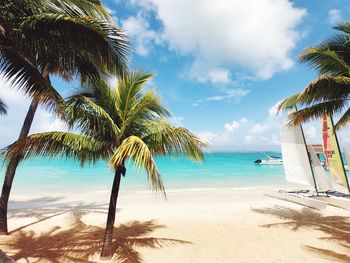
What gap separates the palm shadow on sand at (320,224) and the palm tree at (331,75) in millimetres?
3394

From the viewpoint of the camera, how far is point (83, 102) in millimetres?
5363

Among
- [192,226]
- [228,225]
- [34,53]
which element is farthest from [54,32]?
[228,225]

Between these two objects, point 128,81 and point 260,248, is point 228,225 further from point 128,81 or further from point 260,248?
point 128,81

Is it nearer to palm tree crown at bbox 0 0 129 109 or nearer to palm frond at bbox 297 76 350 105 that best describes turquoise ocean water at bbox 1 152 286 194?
palm tree crown at bbox 0 0 129 109

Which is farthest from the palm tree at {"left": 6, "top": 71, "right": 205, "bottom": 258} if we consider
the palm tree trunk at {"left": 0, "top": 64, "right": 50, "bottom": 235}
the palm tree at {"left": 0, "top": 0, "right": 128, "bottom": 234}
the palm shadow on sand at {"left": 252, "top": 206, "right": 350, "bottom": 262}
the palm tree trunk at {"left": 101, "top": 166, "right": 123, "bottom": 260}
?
the palm shadow on sand at {"left": 252, "top": 206, "right": 350, "bottom": 262}

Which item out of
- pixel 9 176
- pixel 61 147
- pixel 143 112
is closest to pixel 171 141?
pixel 143 112

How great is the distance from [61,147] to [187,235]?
4.60m

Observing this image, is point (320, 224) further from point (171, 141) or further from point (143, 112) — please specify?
point (143, 112)

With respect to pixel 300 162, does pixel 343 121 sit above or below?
above

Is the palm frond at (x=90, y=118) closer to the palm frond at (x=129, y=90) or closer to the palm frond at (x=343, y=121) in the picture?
the palm frond at (x=129, y=90)

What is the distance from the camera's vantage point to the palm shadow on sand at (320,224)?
20.8ft

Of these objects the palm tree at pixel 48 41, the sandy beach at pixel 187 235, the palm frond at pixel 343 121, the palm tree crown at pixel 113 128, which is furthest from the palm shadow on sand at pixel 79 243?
the palm frond at pixel 343 121

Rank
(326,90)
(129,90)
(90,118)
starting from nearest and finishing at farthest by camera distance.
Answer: (90,118)
(129,90)
(326,90)

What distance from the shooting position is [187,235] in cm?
785
